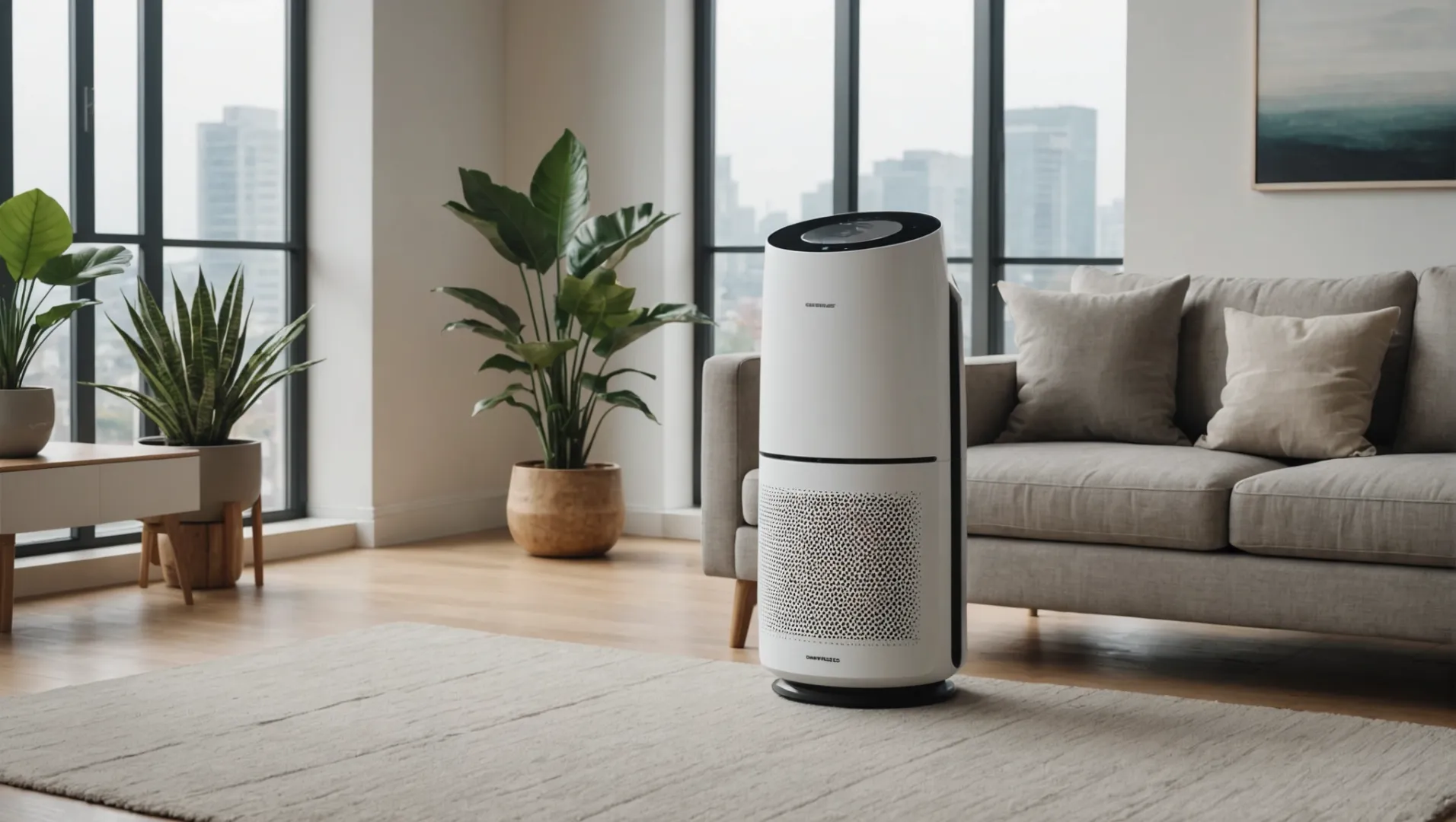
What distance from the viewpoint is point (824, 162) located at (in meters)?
5.94

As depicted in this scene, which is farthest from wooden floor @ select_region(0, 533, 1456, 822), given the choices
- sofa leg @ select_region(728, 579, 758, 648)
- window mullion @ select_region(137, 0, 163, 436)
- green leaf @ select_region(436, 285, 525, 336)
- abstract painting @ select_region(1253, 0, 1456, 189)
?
abstract painting @ select_region(1253, 0, 1456, 189)

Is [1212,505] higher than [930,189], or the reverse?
[930,189]

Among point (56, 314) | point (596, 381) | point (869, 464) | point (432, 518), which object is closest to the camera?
point (869, 464)

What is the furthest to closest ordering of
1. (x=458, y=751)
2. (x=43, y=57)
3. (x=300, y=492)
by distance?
(x=300, y=492), (x=43, y=57), (x=458, y=751)

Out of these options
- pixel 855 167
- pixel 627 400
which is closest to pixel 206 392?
pixel 627 400

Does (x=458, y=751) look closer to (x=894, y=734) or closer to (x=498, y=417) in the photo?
(x=894, y=734)

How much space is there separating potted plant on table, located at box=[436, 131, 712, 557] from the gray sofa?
1573 mm

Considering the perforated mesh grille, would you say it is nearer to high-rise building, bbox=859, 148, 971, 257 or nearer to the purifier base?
the purifier base

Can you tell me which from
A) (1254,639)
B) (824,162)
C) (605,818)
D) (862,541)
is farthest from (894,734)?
(824,162)

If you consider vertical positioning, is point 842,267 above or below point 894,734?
above

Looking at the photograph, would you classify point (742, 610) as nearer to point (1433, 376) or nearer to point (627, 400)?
point (1433, 376)

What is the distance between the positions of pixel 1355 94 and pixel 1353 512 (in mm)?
1947

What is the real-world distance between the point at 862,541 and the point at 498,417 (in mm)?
3420

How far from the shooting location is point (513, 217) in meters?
5.41
